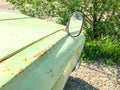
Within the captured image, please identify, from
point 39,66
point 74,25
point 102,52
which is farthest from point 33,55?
point 102,52

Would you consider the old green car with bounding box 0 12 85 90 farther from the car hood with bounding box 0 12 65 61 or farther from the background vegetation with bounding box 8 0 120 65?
the background vegetation with bounding box 8 0 120 65

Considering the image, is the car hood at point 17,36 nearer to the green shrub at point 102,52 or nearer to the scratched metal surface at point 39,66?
the scratched metal surface at point 39,66

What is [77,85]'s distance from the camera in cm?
464

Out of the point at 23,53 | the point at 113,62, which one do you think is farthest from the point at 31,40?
the point at 113,62

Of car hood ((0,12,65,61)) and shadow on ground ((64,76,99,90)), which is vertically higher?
car hood ((0,12,65,61))

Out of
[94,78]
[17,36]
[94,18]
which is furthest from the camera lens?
[94,18]

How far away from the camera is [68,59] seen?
2.72 m

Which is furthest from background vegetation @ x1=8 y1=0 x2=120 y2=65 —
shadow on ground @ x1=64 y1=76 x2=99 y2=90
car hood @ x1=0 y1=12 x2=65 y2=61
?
car hood @ x1=0 y1=12 x2=65 y2=61

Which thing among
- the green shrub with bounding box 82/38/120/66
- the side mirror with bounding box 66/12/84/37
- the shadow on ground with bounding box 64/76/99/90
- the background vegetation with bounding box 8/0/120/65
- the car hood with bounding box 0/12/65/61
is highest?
the car hood with bounding box 0/12/65/61

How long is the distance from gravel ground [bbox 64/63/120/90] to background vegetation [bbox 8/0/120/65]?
0.88ft

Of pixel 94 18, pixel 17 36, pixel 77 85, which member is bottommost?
pixel 77 85

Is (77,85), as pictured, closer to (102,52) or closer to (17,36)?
(102,52)

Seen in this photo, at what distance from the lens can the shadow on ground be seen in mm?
4543

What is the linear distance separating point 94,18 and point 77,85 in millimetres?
2136
